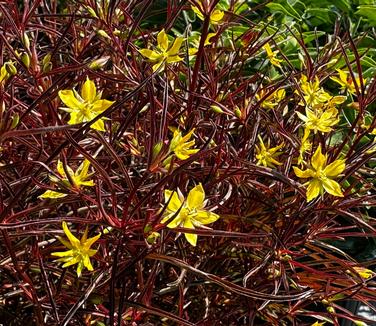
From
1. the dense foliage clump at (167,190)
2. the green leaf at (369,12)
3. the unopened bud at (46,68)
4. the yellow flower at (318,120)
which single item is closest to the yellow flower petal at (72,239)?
the dense foliage clump at (167,190)

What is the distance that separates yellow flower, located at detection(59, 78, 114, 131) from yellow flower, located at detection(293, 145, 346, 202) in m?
0.35

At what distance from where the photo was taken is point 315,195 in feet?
3.59

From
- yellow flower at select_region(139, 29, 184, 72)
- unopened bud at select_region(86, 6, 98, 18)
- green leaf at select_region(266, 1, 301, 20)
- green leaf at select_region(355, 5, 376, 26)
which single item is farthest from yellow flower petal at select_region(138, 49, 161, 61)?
green leaf at select_region(355, 5, 376, 26)

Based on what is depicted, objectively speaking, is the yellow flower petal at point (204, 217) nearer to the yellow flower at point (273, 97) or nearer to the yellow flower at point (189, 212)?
the yellow flower at point (189, 212)

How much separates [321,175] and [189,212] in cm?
27

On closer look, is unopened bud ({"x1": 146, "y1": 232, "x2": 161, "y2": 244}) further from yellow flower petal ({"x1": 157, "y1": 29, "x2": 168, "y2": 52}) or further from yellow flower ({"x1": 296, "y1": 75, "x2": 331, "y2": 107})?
yellow flower ({"x1": 296, "y1": 75, "x2": 331, "y2": 107})

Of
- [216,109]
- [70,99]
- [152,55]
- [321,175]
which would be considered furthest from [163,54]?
[321,175]

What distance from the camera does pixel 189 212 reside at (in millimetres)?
948

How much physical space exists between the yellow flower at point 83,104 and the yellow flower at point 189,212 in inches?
6.6

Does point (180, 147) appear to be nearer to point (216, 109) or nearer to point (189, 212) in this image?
point (189, 212)

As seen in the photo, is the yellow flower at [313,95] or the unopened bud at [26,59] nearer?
the unopened bud at [26,59]

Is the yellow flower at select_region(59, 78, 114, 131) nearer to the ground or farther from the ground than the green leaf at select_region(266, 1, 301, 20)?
farther from the ground

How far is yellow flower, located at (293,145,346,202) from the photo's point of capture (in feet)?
3.59

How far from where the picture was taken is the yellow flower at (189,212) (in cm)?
93
